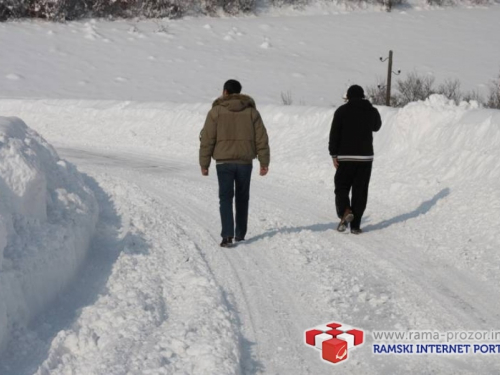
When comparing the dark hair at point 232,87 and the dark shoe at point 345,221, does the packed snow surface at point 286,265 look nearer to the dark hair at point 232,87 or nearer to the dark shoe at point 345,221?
the dark shoe at point 345,221

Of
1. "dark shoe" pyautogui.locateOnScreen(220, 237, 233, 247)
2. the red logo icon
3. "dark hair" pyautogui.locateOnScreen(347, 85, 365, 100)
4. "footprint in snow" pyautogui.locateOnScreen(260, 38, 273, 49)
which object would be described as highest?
"dark hair" pyautogui.locateOnScreen(347, 85, 365, 100)

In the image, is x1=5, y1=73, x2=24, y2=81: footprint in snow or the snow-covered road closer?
the snow-covered road

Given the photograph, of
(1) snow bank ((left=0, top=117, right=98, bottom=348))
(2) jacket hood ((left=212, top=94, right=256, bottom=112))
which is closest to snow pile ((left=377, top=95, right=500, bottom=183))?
(2) jacket hood ((left=212, top=94, right=256, bottom=112))

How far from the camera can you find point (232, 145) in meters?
7.59

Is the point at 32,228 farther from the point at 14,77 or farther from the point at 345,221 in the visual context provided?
the point at 14,77

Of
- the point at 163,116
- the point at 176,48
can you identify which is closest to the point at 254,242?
the point at 163,116

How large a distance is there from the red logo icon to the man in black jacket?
3074 millimetres

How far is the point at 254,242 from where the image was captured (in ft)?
25.7

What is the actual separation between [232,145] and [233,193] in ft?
1.82

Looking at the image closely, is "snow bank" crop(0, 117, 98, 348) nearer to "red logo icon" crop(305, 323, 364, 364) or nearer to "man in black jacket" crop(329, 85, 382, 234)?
"red logo icon" crop(305, 323, 364, 364)

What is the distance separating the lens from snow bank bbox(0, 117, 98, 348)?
4.84 metres

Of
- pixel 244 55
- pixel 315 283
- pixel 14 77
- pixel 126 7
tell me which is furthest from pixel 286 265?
pixel 126 7

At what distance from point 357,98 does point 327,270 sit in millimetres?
2552

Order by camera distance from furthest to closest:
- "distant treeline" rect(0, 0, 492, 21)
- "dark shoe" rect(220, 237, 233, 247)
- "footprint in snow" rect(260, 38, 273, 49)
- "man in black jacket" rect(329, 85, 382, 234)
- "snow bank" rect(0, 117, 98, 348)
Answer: "distant treeline" rect(0, 0, 492, 21)
"footprint in snow" rect(260, 38, 273, 49)
"man in black jacket" rect(329, 85, 382, 234)
"dark shoe" rect(220, 237, 233, 247)
"snow bank" rect(0, 117, 98, 348)
